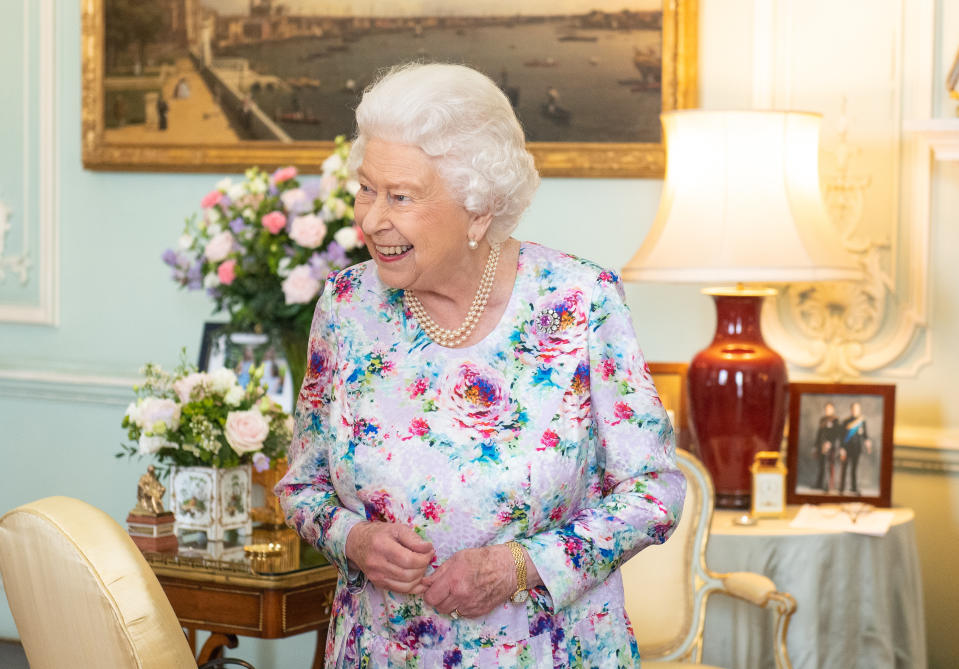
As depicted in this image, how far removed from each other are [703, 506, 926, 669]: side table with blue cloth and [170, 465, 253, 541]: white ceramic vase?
123cm

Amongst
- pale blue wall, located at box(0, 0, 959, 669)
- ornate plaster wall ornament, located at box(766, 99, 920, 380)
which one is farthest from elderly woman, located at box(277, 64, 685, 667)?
pale blue wall, located at box(0, 0, 959, 669)

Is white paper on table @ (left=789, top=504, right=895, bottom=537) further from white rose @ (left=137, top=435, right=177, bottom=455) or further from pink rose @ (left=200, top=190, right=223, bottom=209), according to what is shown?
pink rose @ (left=200, top=190, right=223, bottom=209)

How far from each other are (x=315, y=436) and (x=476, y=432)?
338 millimetres

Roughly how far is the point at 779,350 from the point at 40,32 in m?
3.12

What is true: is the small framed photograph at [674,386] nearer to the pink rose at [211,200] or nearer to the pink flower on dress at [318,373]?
the pink rose at [211,200]

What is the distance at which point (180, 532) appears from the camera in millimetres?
3000

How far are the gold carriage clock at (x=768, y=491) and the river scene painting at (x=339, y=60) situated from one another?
1.17 m

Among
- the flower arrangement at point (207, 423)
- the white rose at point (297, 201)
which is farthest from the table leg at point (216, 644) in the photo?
the white rose at point (297, 201)

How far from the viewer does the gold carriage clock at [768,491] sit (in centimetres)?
321

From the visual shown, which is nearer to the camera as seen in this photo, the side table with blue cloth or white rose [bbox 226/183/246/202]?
the side table with blue cloth

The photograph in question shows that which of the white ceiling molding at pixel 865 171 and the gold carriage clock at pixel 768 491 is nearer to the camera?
the gold carriage clock at pixel 768 491

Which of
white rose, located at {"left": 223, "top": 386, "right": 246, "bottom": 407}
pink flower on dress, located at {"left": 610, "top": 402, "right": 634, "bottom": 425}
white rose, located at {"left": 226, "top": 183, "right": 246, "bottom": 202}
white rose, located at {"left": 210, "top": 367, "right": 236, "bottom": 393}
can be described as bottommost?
white rose, located at {"left": 223, "top": 386, "right": 246, "bottom": 407}

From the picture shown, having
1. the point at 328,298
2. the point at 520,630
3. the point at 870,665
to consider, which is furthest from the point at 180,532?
the point at 870,665

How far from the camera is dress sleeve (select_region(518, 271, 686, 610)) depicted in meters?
1.83
